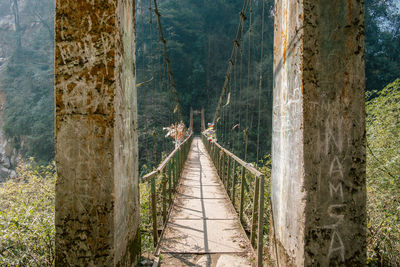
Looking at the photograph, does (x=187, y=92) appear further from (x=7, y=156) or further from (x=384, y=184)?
(x=384, y=184)

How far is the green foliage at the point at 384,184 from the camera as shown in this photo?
6.45 ft

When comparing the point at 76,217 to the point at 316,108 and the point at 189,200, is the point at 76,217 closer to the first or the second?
the point at 316,108

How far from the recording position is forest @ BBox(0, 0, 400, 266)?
2.56 metres

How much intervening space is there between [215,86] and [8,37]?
26.0m

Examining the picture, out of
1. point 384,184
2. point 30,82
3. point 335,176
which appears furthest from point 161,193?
point 30,82

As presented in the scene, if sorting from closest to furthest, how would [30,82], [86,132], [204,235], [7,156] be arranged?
1. [86,132]
2. [204,235]
3. [7,156]
4. [30,82]

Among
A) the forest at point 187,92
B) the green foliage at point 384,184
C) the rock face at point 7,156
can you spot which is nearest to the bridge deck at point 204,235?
the forest at point 187,92

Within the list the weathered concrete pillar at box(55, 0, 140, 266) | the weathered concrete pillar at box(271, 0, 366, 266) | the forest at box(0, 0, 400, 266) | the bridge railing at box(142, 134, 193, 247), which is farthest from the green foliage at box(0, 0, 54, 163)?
the weathered concrete pillar at box(271, 0, 366, 266)

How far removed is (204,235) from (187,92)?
25625mm

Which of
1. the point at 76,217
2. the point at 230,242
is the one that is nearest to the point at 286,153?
the point at 76,217

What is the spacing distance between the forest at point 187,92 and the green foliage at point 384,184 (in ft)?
0.04

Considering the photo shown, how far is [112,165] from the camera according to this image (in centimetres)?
95

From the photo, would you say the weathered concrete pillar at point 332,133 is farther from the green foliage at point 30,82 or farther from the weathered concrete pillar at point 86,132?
the green foliage at point 30,82

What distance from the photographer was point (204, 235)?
1995mm
